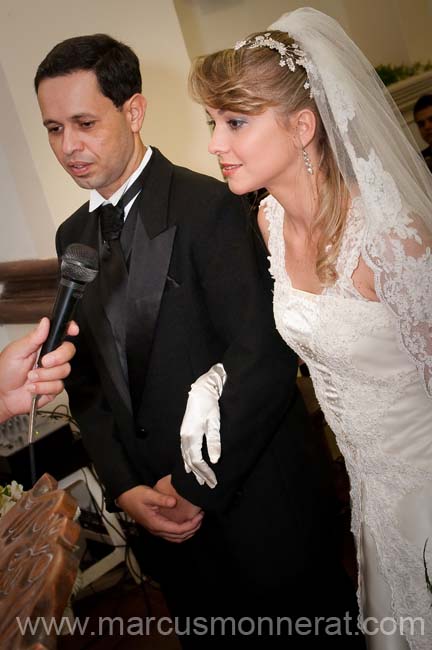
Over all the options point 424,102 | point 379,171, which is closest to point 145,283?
point 379,171

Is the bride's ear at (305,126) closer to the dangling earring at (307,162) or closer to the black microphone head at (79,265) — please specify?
the dangling earring at (307,162)

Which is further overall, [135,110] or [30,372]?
[135,110]

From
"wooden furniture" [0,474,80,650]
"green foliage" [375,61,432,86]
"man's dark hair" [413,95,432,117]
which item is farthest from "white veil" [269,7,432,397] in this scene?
"green foliage" [375,61,432,86]

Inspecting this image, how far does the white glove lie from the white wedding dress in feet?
0.81

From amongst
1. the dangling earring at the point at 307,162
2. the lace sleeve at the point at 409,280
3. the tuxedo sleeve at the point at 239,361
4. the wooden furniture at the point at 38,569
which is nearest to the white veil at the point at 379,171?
the lace sleeve at the point at 409,280

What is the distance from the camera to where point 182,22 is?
17.0ft

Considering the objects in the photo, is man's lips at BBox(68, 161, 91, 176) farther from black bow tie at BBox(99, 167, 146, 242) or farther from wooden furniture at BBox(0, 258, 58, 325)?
wooden furniture at BBox(0, 258, 58, 325)

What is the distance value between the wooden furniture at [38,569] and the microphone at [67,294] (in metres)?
0.47

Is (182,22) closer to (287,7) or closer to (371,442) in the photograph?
(287,7)

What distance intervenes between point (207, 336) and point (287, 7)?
4.41 meters

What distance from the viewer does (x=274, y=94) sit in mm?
1813

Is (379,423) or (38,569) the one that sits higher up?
(38,569)

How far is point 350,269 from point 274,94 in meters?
0.47

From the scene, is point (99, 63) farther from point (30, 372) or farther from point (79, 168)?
point (30, 372)
